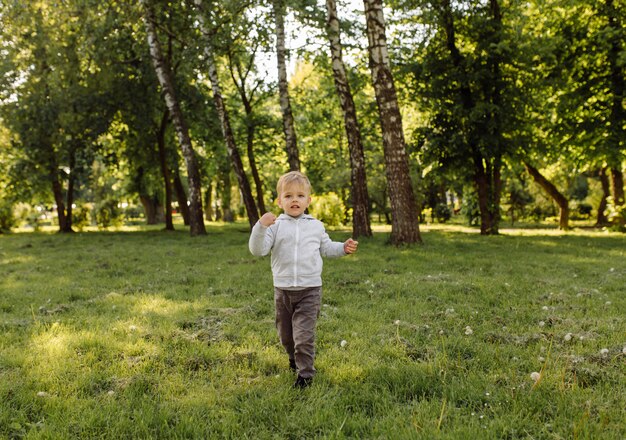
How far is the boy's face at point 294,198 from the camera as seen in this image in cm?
474

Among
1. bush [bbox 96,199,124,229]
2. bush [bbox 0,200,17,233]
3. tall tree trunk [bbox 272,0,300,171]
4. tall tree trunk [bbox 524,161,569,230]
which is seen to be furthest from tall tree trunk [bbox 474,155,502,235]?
bush [bbox 0,200,17,233]

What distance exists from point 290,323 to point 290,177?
1.57m

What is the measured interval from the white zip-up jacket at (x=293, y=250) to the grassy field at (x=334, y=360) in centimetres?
102

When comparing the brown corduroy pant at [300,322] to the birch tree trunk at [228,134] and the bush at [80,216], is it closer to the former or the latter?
the birch tree trunk at [228,134]

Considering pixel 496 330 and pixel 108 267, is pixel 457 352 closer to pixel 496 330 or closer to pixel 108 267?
pixel 496 330

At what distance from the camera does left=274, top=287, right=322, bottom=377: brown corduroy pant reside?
4.66 meters

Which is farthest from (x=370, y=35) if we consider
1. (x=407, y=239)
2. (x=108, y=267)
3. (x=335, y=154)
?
(x=335, y=154)

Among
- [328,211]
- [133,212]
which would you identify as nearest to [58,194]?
[328,211]

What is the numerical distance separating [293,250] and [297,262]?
13cm

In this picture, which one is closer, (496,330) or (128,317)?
(496,330)

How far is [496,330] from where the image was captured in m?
6.18

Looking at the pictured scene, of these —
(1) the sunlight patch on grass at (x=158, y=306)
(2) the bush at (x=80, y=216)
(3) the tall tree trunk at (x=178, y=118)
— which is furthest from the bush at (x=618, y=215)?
(2) the bush at (x=80, y=216)

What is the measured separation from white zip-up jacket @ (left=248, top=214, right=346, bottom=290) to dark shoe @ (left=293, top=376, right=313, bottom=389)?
0.91m

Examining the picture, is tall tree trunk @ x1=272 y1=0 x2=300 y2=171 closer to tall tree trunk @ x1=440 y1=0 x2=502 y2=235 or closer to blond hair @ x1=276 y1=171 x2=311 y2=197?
tall tree trunk @ x1=440 y1=0 x2=502 y2=235
